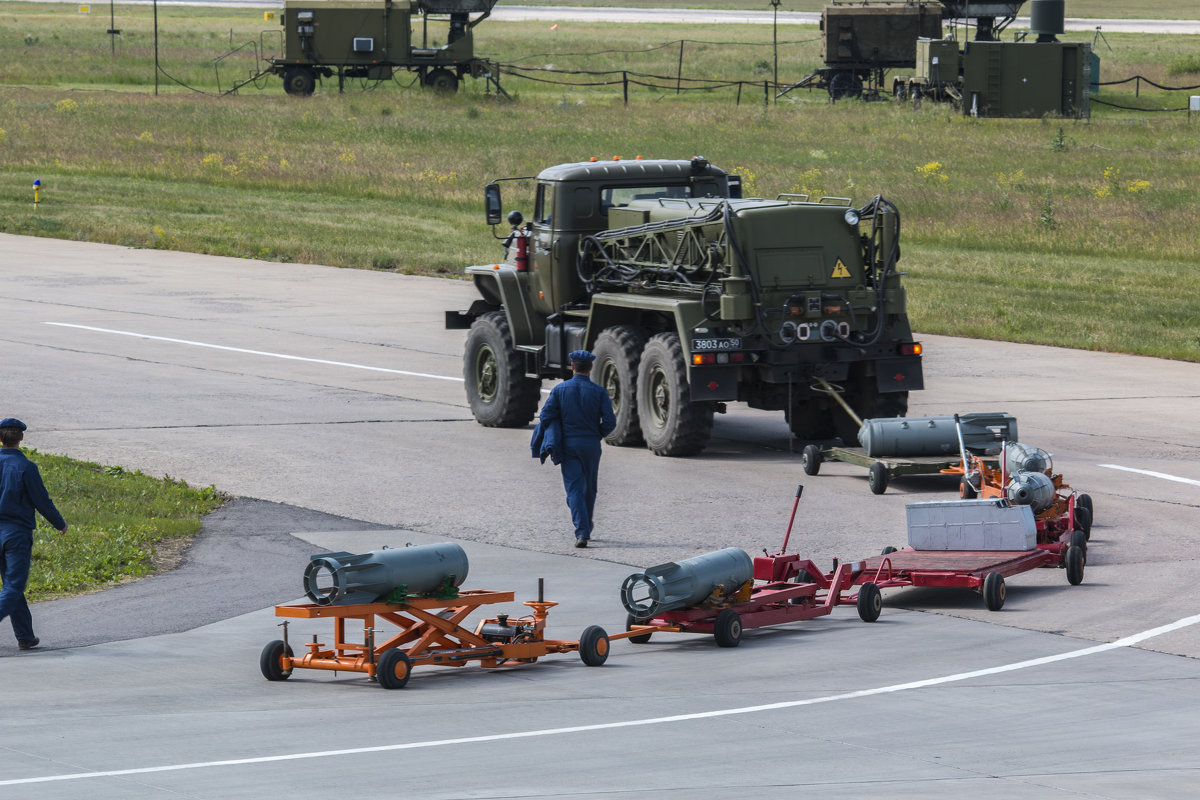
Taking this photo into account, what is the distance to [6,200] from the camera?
152 ft

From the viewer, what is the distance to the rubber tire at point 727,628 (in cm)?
1165

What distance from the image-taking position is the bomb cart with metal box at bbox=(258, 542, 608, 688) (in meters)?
10.7

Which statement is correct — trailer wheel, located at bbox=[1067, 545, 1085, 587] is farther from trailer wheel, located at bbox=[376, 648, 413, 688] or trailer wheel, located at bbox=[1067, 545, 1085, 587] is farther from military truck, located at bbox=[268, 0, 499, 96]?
military truck, located at bbox=[268, 0, 499, 96]

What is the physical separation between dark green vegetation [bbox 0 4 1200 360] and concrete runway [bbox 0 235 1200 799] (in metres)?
7.72

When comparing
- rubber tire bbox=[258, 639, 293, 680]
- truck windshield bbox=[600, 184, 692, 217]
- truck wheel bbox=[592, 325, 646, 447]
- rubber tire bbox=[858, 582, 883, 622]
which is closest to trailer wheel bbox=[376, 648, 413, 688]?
rubber tire bbox=[258, 639, 293, 680]

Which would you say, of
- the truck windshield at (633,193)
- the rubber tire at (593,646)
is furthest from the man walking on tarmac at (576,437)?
the truck windshield at (633,193)

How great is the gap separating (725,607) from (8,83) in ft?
237

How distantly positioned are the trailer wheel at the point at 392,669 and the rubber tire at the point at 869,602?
3.40 metres

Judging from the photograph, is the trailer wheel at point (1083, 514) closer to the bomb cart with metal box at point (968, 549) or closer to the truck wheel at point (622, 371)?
the bomb cart with metal box at point (968, 549)

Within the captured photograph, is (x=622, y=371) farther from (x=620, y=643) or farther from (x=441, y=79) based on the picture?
(x=441, y=79)

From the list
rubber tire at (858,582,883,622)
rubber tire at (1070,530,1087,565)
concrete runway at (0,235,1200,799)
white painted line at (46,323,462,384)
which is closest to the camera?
concrete runway at (0,235,1200,799)

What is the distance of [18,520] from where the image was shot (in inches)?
471


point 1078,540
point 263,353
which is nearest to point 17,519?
point 1078,540

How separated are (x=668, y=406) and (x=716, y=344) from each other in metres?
1.02
